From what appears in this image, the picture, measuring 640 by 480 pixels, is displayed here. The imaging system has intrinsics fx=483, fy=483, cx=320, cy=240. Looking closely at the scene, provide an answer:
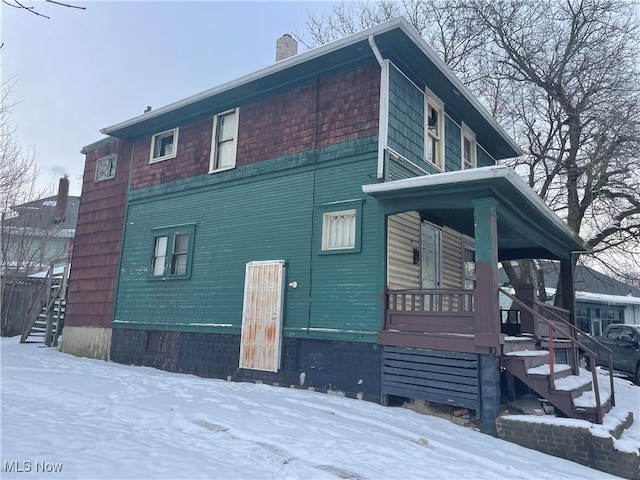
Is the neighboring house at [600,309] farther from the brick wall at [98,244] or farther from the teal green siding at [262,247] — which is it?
the brick wall at [98,244]

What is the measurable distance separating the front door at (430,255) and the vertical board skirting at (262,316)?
2.80 metres

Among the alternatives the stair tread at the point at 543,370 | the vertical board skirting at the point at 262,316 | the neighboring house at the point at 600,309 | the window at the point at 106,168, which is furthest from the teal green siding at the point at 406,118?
the neighboring house at the point at 600,309

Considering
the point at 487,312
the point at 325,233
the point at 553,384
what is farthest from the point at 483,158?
the point at 553,384

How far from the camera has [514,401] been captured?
712cm

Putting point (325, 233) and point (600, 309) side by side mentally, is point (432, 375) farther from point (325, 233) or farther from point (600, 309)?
point (600, 309)

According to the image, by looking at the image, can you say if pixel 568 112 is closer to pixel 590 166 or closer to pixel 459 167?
pixel 590 166

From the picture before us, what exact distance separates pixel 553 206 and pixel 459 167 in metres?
7.83

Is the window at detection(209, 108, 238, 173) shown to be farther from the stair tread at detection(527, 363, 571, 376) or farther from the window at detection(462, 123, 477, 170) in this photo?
the stair tread at detection(527, 363, 571, 376)

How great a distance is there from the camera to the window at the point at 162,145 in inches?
493

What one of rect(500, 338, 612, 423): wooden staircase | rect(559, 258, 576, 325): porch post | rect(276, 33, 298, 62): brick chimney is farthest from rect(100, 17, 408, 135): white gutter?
rect(559, 258, 576, 325): porch post

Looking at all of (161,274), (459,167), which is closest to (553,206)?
(459,167)

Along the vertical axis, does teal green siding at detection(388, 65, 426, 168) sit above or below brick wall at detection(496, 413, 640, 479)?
above

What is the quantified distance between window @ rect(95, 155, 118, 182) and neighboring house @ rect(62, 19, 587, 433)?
653 millimetres

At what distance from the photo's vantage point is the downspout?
8414mm
